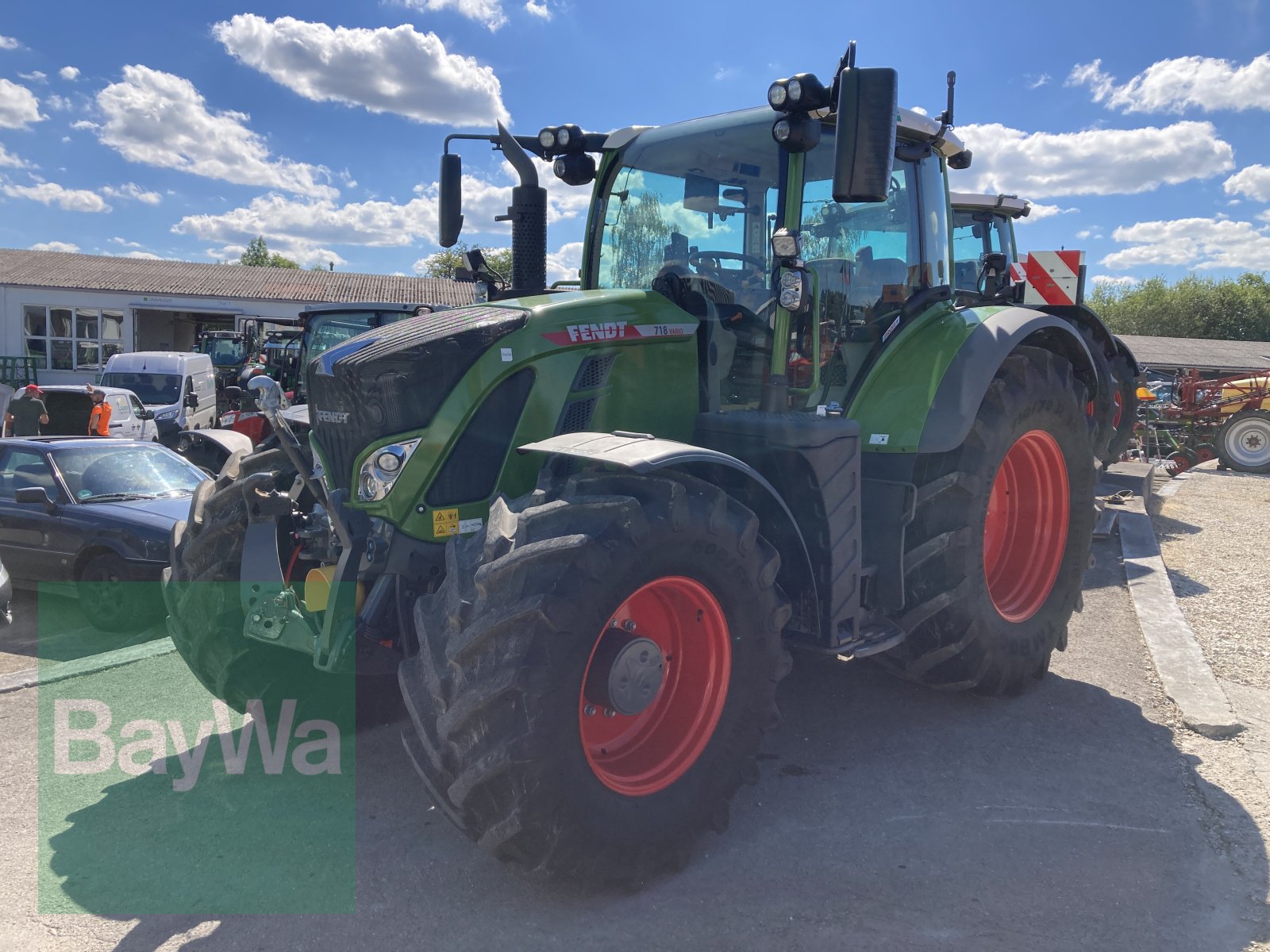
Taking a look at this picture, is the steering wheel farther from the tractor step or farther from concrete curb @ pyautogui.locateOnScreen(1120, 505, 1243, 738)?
concrete curb @ pyautogui.locateOnScreen(1120, 505, 1243, 738)

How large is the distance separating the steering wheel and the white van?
1665 centimetres

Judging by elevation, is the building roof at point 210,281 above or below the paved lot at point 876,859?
above

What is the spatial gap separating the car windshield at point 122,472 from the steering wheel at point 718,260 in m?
5.27

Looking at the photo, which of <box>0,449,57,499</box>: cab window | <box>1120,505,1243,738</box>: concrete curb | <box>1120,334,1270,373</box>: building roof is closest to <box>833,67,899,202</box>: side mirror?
<box>1120,505,1243,738</box>: concrete curb

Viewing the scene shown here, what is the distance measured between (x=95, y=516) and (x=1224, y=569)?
9.64 m

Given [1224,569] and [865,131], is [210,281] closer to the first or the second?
[1224,569]

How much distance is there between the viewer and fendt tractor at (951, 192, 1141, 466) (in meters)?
6.64

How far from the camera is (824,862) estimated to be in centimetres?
348

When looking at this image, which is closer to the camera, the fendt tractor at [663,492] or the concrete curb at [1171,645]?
the fendt tractor at [663,492]

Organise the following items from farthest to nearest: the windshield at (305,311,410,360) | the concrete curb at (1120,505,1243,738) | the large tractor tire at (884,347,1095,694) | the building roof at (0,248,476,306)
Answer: the building roof at (0,248,476,306) → the windshield at (305,311,410,360) → the concrete curb at (1120,505,1243,738) → the large tractor tire at (884,347,1095,694)

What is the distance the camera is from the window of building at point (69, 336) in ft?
101

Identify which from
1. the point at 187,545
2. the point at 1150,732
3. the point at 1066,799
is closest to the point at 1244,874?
the point at 1066,799

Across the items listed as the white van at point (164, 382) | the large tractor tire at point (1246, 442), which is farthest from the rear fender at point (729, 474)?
the large tractor tire at point (1246, 442)

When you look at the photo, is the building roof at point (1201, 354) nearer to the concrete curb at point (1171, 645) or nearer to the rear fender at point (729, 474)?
the concrete curb at point (1171, 645)
